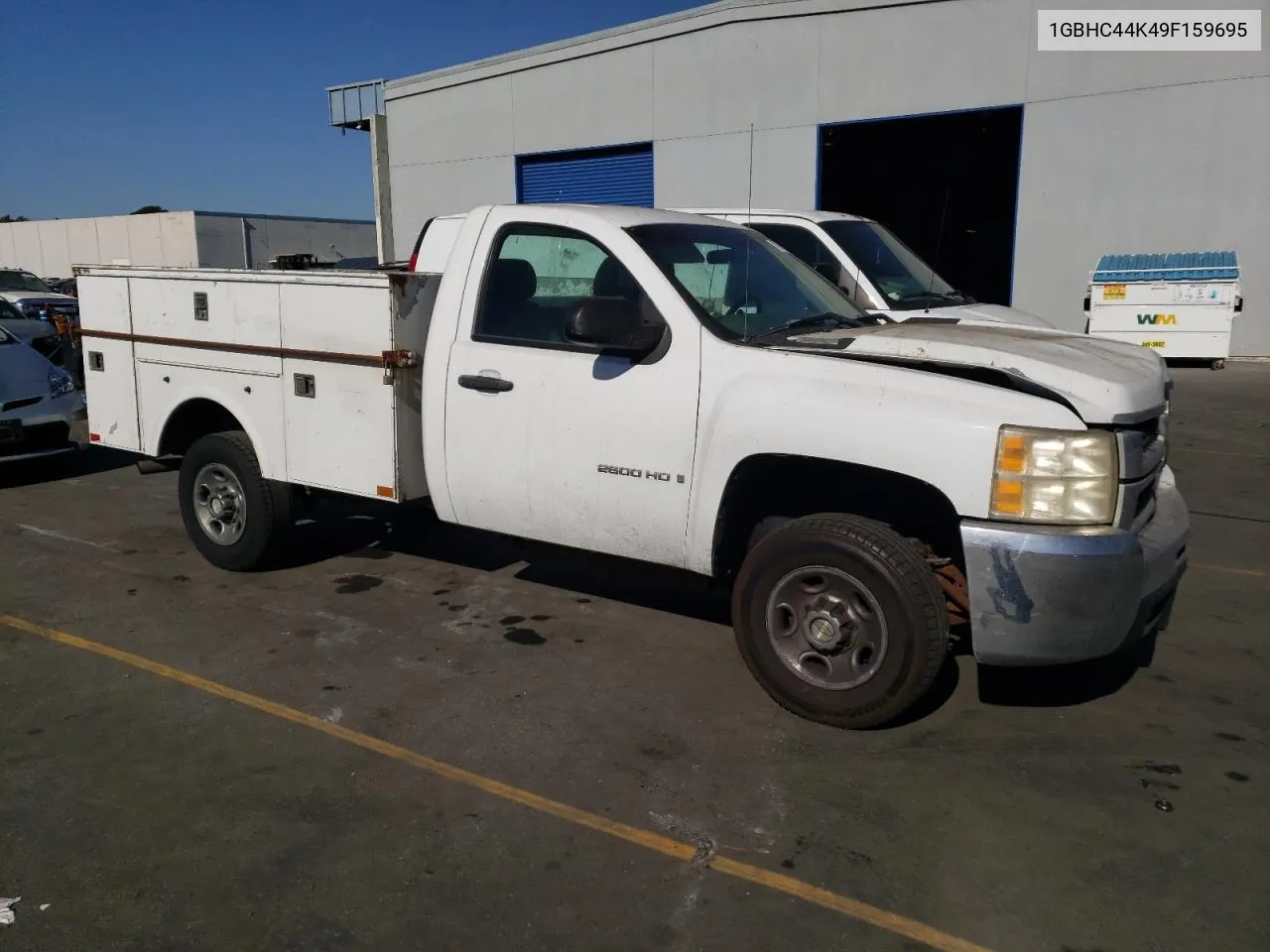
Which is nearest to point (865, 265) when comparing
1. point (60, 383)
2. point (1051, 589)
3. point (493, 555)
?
Answer: point (493, 555)

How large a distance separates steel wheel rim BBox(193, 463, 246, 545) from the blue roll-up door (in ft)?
55.5

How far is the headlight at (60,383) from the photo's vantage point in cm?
895

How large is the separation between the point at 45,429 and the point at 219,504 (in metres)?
3.63

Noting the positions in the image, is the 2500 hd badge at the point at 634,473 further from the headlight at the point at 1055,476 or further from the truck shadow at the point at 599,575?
the headlight at the point at 1055,476

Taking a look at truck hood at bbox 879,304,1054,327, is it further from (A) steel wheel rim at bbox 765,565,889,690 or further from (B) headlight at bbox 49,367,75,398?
(B) headlight at bbox 49,367,75,398

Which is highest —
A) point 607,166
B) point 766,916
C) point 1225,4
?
point 1225,4

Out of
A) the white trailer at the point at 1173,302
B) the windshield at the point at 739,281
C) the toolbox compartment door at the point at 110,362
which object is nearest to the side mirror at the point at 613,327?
the windshield at the point at 739,281

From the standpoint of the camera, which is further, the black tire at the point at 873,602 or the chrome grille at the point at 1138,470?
the black tire at the point at 873,602

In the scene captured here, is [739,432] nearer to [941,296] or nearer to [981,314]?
[981,314]

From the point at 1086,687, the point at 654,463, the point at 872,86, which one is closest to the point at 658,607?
the point at 654,463

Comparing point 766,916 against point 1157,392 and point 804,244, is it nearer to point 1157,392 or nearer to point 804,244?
point 1157,392

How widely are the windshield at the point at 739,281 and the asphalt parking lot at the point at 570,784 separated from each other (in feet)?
4.20

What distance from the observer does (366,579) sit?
20.4ft

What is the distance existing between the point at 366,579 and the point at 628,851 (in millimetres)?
3342
